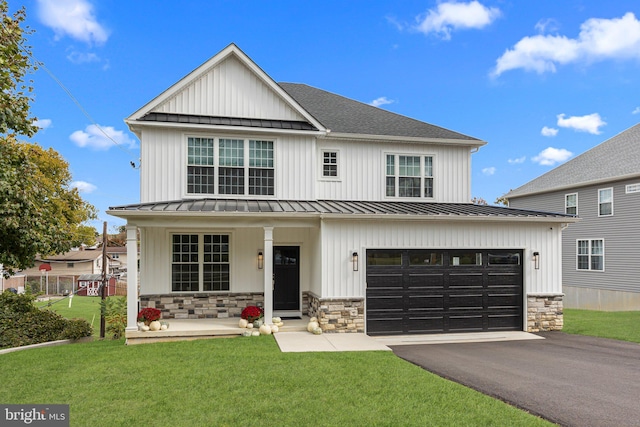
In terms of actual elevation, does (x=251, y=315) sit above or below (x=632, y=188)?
below

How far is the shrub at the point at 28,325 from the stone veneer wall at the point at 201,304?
2.49m

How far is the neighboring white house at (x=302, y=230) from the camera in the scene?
10.8 meters

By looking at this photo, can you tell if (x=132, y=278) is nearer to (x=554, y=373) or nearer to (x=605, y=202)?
(x=554, y=373)

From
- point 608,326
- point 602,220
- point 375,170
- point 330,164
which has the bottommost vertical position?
point 608,326

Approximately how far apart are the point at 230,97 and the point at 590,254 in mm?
19818

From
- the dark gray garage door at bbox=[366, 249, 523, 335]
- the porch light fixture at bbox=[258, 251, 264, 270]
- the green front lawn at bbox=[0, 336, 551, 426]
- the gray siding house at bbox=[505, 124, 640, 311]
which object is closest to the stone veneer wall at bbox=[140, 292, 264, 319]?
the porch light fixture at bbox=[258, 251, 264, 270]

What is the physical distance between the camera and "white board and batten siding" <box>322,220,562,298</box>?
1081cm

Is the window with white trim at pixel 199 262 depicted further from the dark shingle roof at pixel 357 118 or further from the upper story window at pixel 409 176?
the upper story window at pixel 409 176

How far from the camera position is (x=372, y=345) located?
9.41 metres

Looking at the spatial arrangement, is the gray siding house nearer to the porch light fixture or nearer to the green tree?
the porch light fixture

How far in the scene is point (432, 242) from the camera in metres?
11.3

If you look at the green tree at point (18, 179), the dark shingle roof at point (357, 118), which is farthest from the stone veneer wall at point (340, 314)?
the green tree at point (18, 179)

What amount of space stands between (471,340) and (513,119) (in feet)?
61.7

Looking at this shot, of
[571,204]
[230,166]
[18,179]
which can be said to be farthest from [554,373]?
[571,204]
